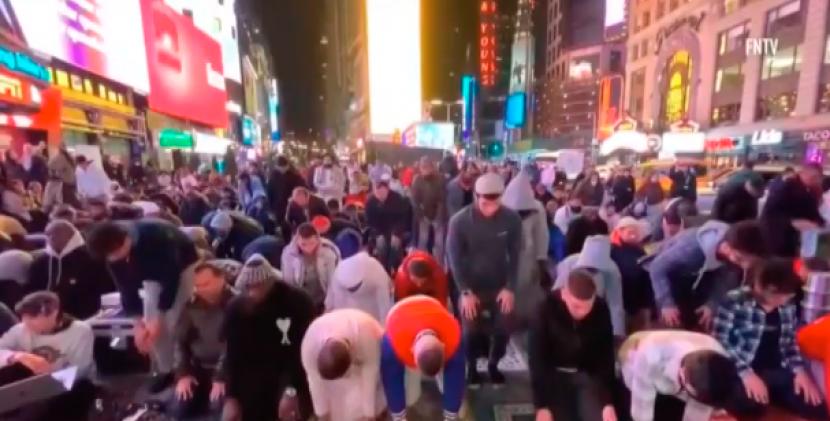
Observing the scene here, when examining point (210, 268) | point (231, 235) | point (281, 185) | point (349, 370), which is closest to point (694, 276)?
point (349, 370)

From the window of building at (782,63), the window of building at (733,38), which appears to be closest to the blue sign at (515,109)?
the window of building at (733,38)

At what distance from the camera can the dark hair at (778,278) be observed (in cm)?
290

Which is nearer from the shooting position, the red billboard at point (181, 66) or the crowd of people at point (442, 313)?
the crowd of people at point (442, 313)

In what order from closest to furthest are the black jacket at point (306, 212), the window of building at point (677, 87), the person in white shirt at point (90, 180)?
the black jacket at point (306, 212) → the person in white shirt at point (90, 180) → the window of building at point (677, 87)

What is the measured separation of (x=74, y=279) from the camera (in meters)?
4.50

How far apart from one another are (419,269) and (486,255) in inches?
25.5

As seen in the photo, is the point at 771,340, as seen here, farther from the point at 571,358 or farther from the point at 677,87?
the point at 677,87

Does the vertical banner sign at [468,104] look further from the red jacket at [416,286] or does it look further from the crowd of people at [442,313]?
the red jacket at [416,286]

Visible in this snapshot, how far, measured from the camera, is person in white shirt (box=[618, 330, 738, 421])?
2.49m

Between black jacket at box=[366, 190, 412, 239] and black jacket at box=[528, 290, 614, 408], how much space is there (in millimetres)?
3910

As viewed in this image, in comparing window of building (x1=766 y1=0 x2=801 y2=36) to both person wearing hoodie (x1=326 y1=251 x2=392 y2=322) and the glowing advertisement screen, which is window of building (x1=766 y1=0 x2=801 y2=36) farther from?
the glowing advertisement screen

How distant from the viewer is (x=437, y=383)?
4.46 metres

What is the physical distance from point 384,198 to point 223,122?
121 ft

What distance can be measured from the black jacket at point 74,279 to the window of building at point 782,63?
3220 centimetres
